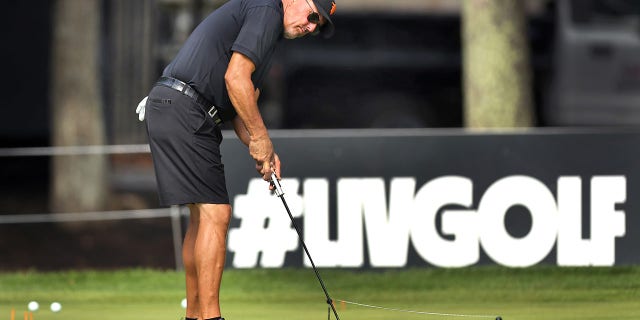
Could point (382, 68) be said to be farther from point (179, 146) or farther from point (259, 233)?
point (179, 146)

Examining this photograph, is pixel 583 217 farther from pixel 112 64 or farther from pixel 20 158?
pixel 20 158

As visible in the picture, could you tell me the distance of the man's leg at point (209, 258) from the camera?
6.82 m

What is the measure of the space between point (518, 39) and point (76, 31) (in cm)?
479

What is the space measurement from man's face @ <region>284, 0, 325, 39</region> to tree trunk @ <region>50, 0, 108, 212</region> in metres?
8.05

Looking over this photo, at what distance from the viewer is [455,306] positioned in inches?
332

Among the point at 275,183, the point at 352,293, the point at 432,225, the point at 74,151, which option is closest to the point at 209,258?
the point at 275,183

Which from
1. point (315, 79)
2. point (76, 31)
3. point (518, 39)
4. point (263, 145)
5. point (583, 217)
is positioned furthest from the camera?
point (315, 79)

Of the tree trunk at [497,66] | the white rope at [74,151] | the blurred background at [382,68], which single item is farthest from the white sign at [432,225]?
the blurred background at [382,68]

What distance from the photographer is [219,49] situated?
6.76 m

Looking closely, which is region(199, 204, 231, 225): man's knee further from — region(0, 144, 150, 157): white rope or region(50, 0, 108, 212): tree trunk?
region(50, 0, 108, 212): tree trunk

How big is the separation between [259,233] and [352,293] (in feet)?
2.80

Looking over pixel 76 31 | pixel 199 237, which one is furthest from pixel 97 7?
pixel 199 237

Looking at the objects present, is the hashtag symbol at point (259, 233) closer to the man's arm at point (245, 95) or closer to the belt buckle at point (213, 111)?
the belt buckle at point (213, 111)

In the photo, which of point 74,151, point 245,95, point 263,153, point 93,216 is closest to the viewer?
point 245,95
